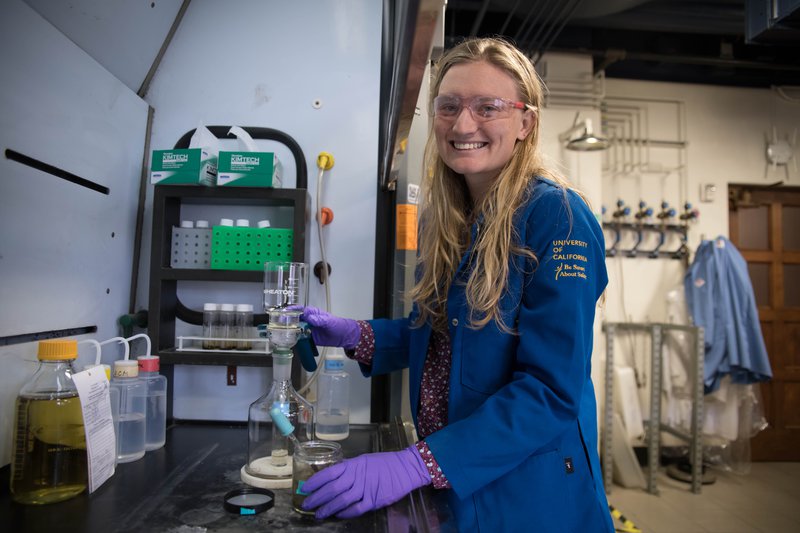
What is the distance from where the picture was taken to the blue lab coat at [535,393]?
84 centimetres

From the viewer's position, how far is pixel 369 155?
164 cm

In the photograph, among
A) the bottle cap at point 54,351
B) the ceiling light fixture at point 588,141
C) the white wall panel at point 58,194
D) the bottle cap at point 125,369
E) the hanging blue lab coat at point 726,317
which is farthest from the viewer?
the hanging blue lab coat at point 726,317

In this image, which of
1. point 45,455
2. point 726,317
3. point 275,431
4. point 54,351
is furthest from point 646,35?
point 45,455

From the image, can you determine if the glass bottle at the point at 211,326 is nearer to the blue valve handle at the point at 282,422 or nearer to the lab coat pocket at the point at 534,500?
the blue valve handle at the point at 282,422

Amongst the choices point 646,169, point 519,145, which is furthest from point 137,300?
point 646,169

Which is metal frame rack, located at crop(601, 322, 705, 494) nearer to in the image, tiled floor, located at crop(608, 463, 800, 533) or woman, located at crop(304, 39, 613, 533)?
tiled floor, located at crop(608, 463, 800, 533)

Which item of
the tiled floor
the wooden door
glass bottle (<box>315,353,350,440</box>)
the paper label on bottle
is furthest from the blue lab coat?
the wooden door

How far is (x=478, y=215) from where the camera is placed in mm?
1095

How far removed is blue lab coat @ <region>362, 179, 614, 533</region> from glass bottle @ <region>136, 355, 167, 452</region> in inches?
30.8

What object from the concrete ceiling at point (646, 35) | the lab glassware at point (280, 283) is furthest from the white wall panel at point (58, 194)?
the concrete ceiling at point (646, 35)

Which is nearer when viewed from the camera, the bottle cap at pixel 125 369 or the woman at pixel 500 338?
the woman at pixel 500 338

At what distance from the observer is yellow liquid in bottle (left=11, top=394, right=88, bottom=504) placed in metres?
0.94

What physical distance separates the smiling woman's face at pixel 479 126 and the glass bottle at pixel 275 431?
562 millimetres

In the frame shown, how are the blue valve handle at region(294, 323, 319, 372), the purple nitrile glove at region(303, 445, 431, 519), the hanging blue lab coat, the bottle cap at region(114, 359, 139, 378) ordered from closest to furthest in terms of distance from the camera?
the purple nitrile glove at region(303, 445, 431, 519) < the bottle cap at region(114, 359, 139, 378) < the blue valve handle at region(294, 323, 319, 372) < the hanging blue lab coat
